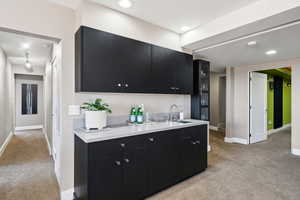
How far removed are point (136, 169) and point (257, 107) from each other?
4.76m

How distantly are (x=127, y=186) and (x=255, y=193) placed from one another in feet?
5.92

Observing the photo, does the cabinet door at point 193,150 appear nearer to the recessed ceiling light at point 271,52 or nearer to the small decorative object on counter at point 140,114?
the small decorative object on counter at point 140,114

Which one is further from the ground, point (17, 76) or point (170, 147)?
point (17, 76)

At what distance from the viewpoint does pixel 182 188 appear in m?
2.27

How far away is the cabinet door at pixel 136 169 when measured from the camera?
180 centimetres

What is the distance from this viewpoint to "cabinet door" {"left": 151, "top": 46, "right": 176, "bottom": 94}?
8.04 feet

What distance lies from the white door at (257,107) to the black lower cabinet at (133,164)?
3.29 m

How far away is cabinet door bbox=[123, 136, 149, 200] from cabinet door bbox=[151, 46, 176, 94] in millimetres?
925

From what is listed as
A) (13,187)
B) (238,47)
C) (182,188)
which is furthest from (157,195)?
(238,47)

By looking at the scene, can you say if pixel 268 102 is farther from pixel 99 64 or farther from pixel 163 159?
pixel 99 64

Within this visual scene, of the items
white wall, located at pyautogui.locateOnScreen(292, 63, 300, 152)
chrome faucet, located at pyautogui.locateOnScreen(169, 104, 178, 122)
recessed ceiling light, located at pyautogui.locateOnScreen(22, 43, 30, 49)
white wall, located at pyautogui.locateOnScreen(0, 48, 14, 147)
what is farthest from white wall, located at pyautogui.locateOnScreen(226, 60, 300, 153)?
white wall, located at pyautogui.locateOnScreen(0, 48, 14, 147)

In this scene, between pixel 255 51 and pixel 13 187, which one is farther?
pixel 255 51

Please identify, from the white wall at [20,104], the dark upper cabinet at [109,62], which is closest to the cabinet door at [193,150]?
the dark upper cabinet at [109,62]

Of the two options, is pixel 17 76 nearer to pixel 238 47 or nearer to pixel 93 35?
pixel 93 35
